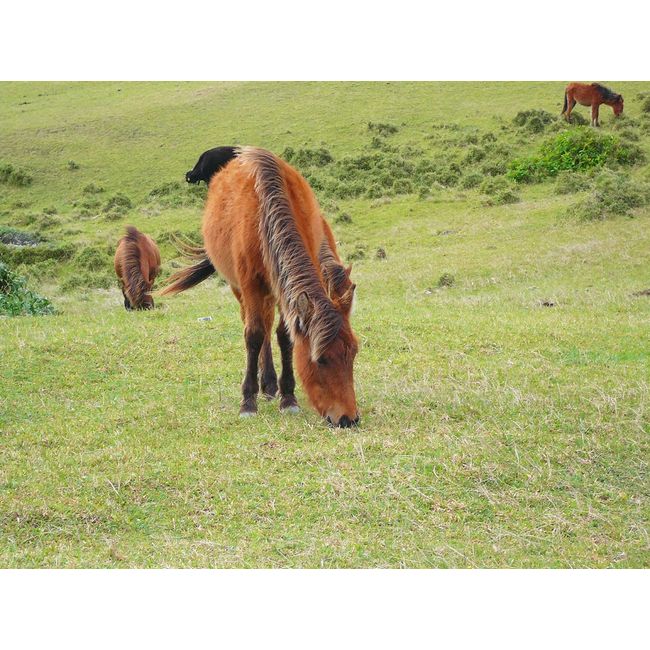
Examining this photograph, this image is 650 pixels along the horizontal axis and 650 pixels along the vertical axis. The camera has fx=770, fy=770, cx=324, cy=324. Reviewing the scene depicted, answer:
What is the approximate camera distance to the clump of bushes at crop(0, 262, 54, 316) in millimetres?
11250

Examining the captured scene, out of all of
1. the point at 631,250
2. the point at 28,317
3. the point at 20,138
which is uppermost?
the point at 20,138

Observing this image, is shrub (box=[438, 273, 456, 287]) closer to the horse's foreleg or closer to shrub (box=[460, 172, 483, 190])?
shrub (box=[460, 172, 483, 190])

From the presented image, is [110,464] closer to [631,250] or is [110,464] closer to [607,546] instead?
[607,546]

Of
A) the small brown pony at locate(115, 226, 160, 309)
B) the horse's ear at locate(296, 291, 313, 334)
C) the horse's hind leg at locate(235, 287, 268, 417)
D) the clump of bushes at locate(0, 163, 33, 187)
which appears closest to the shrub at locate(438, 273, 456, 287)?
the small brown pony at locate(115, 226, 160, 309)

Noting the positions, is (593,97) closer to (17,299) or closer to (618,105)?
(618,105)

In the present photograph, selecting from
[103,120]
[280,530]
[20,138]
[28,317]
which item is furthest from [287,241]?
[20,138]

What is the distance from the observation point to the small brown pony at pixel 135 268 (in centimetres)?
1180

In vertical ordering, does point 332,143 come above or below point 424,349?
above

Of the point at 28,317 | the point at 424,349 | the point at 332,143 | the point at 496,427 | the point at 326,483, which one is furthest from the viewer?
the point at 332,143

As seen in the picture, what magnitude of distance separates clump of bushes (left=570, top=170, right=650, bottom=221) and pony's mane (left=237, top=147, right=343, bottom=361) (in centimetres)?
914

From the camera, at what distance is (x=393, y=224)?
1534 cm

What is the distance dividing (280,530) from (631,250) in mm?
9871

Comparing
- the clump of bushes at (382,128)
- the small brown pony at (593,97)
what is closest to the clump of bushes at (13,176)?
the clump of bushes at (382,128)

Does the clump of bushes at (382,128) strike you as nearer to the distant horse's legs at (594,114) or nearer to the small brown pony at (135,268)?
the distant horse's legs at (594,114)
